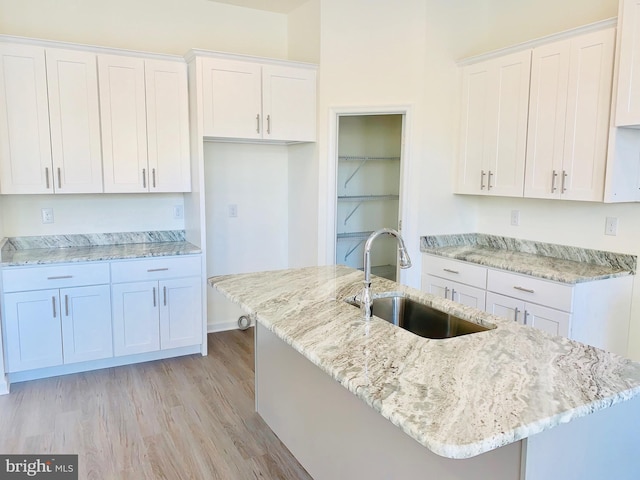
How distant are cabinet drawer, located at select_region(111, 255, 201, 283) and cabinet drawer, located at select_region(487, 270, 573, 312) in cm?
230

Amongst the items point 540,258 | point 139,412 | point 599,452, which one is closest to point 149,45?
point 139,412

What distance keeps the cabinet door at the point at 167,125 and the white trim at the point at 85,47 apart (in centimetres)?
5

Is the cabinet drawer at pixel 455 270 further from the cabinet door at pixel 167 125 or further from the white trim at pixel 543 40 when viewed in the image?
the cabinet door at pixel 167 125

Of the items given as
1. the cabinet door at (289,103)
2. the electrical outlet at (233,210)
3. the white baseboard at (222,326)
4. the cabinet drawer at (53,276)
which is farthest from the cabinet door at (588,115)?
the cabinet drawer at (53,276)

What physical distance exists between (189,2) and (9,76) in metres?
1.59

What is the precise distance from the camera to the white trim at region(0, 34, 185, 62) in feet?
10.5

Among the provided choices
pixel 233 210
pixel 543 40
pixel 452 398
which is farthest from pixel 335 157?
pixel 452 398

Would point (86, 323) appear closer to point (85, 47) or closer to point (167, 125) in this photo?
point (167, 125)

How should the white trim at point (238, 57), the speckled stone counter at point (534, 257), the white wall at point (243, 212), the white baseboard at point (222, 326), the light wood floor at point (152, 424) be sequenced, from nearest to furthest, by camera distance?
1. the light wood floor at point (152, 424)
2. the speckled stone counter at point (534, 257)
3. the white trim at point (238, 57)
4. the white wall at point (243, 212)
5. the white baseboard at point (222, 326)

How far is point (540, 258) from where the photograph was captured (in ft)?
11.7

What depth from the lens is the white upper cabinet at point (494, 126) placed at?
345cm

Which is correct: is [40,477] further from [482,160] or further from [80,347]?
[482,160]

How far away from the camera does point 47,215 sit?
3.70m

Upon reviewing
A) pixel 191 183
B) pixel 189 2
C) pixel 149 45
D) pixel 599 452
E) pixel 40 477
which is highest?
pixel 189 2
